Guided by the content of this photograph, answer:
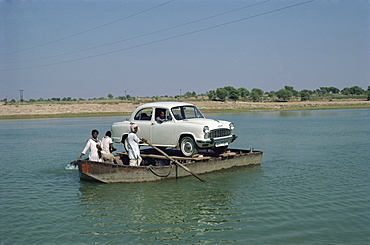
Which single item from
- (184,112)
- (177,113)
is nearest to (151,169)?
(177,113)

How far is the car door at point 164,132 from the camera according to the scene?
15031 mm

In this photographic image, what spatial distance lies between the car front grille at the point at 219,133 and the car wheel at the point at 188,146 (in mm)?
727

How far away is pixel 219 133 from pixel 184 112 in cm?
169

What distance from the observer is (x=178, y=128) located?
14.9 meters

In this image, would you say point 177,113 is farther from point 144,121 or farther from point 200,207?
point 200,207

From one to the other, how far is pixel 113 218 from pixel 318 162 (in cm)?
1121

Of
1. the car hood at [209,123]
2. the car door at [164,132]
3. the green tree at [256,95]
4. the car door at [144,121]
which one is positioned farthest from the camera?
the green tree at [256,95]

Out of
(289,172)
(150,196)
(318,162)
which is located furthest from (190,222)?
(318,162)

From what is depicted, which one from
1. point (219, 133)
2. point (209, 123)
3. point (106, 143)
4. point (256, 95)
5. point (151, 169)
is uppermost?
point (256, 95)

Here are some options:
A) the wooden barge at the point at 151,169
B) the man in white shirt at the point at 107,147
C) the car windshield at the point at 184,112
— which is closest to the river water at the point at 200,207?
the wooden barge at the point at 151,169

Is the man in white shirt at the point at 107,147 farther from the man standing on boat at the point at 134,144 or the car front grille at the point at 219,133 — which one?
the car front grille at the point at 219,133

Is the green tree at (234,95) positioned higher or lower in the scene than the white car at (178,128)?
higher

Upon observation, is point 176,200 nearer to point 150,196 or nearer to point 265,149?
point 150,196

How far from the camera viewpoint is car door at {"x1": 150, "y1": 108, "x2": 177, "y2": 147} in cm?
1503
